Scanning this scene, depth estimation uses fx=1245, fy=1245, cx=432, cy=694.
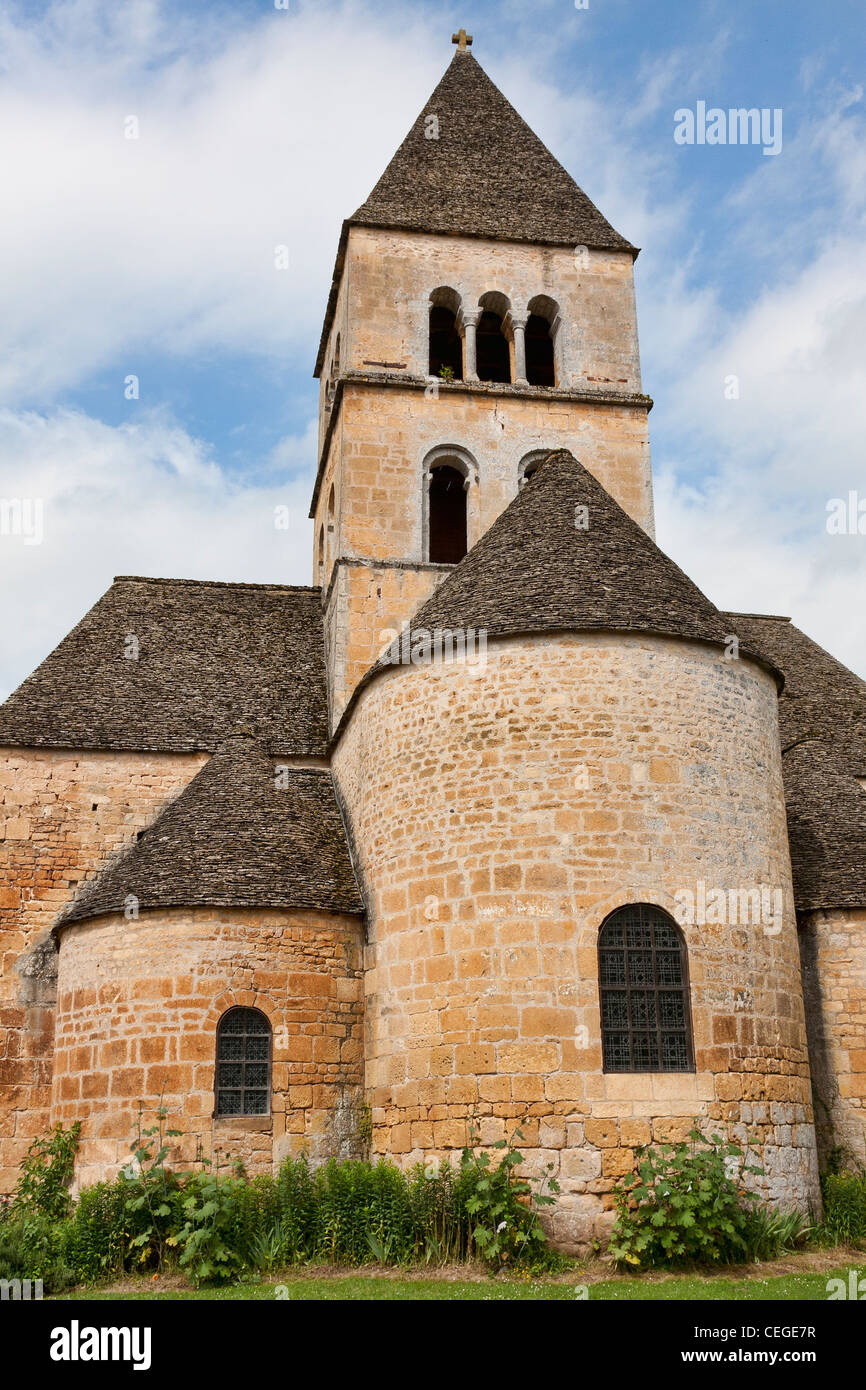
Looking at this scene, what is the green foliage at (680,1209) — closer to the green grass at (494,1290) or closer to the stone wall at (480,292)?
the green grass at (494,1290)


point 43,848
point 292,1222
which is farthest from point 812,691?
point 292,1222

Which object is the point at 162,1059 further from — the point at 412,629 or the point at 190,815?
the point at 412,629

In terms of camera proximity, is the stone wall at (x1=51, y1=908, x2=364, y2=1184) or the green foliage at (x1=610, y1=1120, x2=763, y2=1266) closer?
the green foliage at (x1=610, y1=1120, x2=763, y2=1266)

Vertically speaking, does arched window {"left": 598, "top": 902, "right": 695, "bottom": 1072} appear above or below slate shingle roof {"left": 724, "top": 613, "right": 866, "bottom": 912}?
below

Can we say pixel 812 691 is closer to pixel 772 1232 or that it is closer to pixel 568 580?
pixel 568 580

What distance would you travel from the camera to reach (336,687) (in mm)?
18656

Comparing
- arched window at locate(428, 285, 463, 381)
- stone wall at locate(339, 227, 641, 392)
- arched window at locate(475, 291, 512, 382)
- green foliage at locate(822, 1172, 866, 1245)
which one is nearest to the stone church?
green foliage at locate(822, 1172, 866, 1245)

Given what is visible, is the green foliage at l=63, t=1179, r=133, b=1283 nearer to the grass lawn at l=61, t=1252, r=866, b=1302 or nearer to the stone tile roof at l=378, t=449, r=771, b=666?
the grass lawn at l=61, t=1252, r=866, b=1302

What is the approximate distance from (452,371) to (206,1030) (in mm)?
12361

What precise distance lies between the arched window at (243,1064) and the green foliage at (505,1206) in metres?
2.78

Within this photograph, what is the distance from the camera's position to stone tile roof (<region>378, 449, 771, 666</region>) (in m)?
13.5

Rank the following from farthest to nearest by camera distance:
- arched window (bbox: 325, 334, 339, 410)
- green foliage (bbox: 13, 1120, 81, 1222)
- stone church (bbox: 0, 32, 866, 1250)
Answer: arched window (bbox: 325, 334, 339, 410)
green foliage (bbox: 13, 1120, 81, 1222)
stone church (bbox: 0, 32, 866, 1250)

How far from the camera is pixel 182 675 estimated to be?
19719 millimetres

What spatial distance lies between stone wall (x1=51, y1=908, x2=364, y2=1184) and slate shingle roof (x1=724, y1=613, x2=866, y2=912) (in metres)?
5.81
